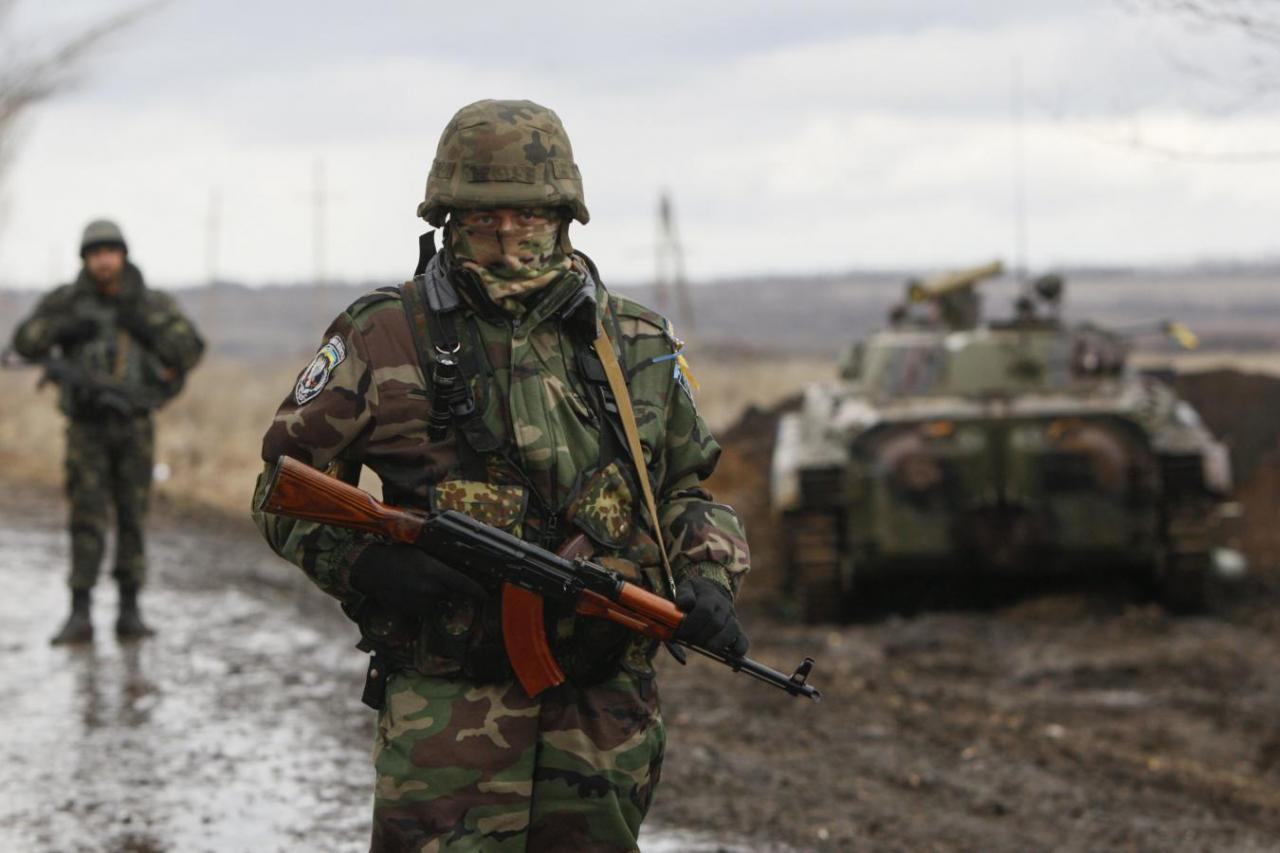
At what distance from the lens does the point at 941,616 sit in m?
11.8

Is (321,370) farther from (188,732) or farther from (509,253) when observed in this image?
(188,732)

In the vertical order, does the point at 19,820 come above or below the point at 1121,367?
below

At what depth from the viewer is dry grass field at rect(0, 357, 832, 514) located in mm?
18359

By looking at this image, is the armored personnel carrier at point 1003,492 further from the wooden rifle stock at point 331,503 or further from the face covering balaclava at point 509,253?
the wooden rifle stock at point 331,503

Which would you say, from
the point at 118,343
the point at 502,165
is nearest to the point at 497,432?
the point at 502,165

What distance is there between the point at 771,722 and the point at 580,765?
460cm

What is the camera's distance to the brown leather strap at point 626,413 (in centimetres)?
377

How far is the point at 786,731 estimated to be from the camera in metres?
8.05

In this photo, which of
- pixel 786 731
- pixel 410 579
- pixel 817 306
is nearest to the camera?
pixel 410 579

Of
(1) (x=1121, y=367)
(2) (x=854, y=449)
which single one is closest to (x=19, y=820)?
(2) (x=854, y=449)

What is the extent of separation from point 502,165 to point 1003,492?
8.09 metres

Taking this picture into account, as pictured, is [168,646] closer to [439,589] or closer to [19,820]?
[19,820]

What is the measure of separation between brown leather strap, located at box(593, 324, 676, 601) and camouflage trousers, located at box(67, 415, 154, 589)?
18.0ft

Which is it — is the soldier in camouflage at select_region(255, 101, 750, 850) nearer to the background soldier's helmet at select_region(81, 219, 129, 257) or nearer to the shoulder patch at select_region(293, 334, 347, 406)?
the shoulder patch at select_region(293, 334, 347, 406)
